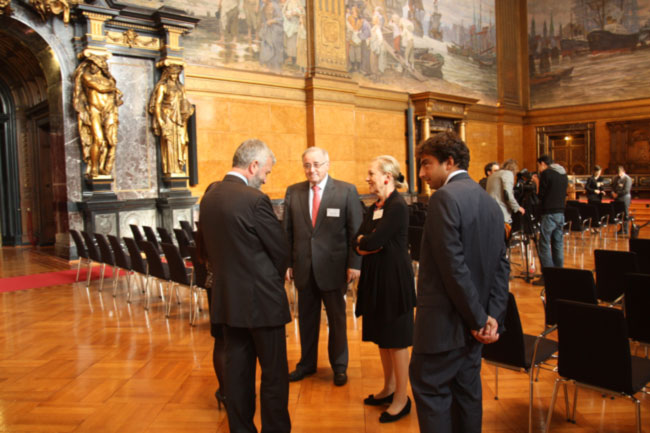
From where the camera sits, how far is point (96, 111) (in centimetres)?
908

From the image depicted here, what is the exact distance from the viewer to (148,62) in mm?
10086

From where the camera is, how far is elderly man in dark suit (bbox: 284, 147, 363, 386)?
141 inches

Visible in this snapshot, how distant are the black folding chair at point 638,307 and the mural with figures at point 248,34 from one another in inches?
383

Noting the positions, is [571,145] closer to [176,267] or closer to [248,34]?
[248,34]

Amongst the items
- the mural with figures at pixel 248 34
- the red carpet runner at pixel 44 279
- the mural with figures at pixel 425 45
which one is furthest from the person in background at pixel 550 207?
the mural with figures at pixel 425 45

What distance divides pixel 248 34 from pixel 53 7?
4.15 m

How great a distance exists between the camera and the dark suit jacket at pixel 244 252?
252 cm

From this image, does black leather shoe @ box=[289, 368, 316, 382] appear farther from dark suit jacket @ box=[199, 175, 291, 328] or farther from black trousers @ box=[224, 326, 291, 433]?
dark suit jacket @ box=[199, 175, 291, 328]

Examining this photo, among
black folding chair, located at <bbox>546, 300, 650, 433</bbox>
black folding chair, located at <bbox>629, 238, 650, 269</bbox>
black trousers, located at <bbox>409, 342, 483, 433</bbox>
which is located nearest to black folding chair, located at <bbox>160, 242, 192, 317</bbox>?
black trousers, located at <bbox>409, 342, 483, 433</bbox>

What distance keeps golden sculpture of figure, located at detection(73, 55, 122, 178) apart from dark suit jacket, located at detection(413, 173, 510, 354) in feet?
27.5

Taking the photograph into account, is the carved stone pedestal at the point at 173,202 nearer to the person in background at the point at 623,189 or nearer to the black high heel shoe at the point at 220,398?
the black high heel shoe at the point at 220,398

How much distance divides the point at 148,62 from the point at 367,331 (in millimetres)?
→ 8733

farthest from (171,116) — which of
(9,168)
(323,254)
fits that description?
(323,254)

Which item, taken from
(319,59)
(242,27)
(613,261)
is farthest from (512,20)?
(613,261)
